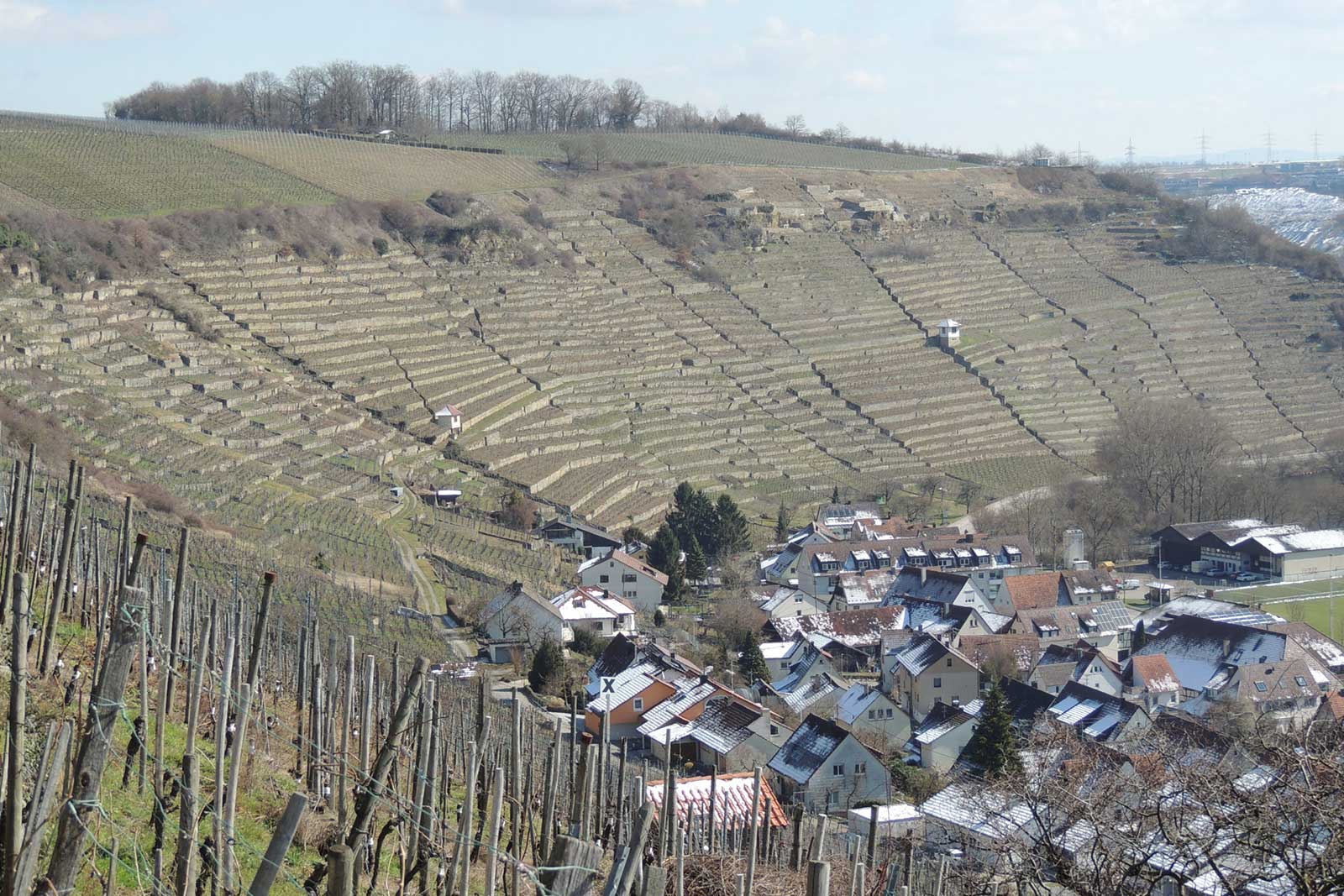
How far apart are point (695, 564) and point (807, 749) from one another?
56.8 ft

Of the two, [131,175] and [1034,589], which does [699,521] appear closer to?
[1034,589]

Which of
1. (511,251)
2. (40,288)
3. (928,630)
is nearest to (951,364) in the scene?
(511,251)

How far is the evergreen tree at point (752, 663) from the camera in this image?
3025 cm

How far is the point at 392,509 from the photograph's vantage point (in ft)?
119

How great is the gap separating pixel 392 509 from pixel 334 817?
28.2 metres

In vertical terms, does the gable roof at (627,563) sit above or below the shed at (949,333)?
below

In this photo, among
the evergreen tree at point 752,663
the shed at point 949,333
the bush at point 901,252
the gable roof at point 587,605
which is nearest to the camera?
the evergreen tree at point 752,663

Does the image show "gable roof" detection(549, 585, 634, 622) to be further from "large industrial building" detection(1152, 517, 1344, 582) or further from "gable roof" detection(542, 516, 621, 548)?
"large industrial building" detection(1152, 517, 1344, 582)

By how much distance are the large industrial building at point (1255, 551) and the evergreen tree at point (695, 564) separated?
52.1 feet

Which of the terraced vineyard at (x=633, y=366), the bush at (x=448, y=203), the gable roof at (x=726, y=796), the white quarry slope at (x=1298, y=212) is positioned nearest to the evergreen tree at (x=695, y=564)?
the terraced vineyard at (x=633, y=366)

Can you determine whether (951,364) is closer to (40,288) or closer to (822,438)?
(822,438)

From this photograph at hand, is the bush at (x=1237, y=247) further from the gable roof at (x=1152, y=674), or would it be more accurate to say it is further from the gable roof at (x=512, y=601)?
the gable roof at (x=512, y=601)

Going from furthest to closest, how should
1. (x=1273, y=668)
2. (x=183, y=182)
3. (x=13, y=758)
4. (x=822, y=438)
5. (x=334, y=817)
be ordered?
(x=183, y=182)
(x=822, y=438)
(x=1273, y=668)
(x=334, y=817)
(x=13, y=758)

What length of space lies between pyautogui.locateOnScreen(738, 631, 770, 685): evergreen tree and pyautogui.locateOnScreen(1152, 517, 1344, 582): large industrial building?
20213 millimetres
